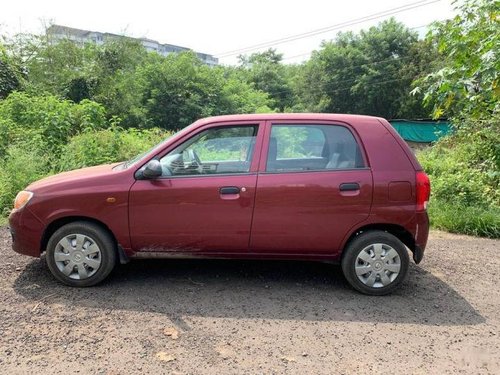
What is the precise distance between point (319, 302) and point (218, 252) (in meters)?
1.11

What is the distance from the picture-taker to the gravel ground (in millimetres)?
3225

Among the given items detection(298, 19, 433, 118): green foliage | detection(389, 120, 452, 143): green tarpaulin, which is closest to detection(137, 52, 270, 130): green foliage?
detection(389, 120, 452, 143): green tarpaulin

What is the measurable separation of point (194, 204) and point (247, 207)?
0.52m

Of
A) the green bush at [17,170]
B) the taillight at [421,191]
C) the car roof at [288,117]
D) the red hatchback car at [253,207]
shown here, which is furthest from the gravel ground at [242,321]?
the green bush at [17,170]

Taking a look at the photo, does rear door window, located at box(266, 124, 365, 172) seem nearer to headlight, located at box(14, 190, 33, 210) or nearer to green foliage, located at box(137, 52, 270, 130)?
headlight, located at box(14, 190, 33, 210)

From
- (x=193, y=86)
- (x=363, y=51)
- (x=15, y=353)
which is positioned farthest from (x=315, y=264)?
(x=363, y=51)

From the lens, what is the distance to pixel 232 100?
2725 centimetres

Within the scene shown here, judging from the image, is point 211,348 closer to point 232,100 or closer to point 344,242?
point 344,242

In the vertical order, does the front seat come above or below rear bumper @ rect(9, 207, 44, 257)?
above

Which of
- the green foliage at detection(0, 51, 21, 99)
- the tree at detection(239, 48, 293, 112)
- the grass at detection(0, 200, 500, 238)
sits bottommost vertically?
the grass at detection(0, 200, 500, 238)

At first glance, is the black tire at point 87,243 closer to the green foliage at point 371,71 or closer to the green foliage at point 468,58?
the green foliage at point 468,58

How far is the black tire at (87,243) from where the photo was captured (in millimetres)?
4332

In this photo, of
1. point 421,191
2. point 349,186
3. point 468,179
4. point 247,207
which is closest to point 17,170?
point 247,207

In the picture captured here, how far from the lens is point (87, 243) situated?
4.36m
